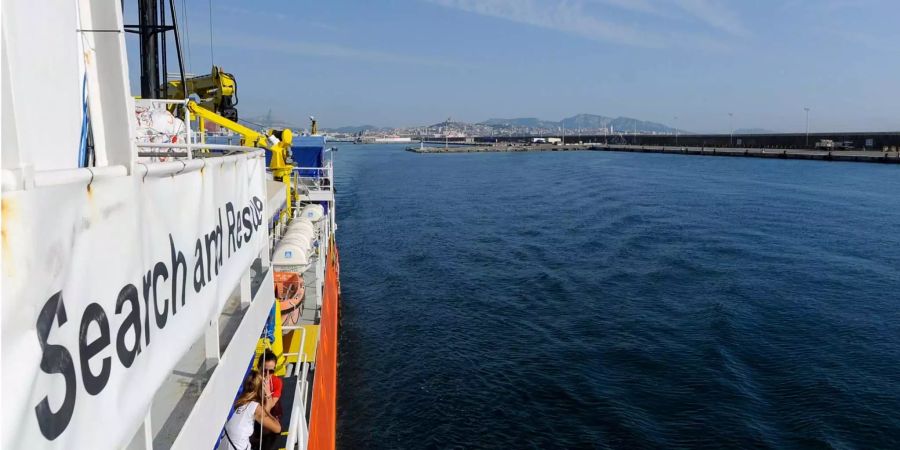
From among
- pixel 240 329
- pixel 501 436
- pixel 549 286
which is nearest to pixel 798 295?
pixel 549 286

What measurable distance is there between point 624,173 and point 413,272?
2077 inches

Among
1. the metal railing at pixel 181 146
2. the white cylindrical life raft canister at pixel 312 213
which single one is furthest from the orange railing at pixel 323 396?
the metal railing at pixel 181 146

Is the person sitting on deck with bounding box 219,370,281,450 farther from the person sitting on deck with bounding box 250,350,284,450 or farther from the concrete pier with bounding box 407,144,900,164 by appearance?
the concrete pier with bounding box 407,144,900,164

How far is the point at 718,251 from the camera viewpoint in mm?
29141

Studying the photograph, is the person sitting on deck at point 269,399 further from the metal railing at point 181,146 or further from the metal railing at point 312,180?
the metal railing at point 312,180

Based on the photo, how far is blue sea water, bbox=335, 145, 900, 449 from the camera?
46.0 feet

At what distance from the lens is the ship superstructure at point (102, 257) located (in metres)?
2.29

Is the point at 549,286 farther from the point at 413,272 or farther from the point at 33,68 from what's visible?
the point at 33,68

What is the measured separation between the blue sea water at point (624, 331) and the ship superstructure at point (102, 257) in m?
9.72

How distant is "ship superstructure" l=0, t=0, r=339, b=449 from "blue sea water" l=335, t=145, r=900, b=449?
31.9 ft

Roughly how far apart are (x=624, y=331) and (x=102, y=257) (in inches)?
714

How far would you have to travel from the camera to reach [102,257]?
279 cm

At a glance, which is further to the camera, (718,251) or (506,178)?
(506,178)

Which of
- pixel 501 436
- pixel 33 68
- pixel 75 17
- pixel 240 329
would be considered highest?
pixel 75 17
